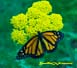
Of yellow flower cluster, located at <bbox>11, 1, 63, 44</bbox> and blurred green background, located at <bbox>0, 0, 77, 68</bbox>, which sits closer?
yellow flower cluster, located at <bbox>11, 1, 63, 44</bbox>

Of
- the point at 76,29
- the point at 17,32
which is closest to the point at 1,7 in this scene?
the point at 76,29

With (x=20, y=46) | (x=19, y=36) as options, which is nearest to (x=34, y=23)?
(x=19, y=36)

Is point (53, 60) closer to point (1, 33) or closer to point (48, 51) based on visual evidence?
point (48, 51)

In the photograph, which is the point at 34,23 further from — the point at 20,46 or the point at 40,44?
the point at 20,46

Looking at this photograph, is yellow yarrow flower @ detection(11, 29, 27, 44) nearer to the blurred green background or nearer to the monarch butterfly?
the monarch butterfly

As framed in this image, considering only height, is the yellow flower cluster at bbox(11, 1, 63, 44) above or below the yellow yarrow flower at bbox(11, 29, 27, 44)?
above

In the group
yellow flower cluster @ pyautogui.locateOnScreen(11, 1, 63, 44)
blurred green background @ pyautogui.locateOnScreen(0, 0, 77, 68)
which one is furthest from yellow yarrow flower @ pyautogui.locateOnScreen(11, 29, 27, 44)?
blurred green background @ pyautogui.locateOnScreen(0, 0, 77, 68)

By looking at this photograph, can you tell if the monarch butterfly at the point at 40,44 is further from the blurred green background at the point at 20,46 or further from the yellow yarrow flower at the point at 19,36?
the blurred green background at the point at 20,46
